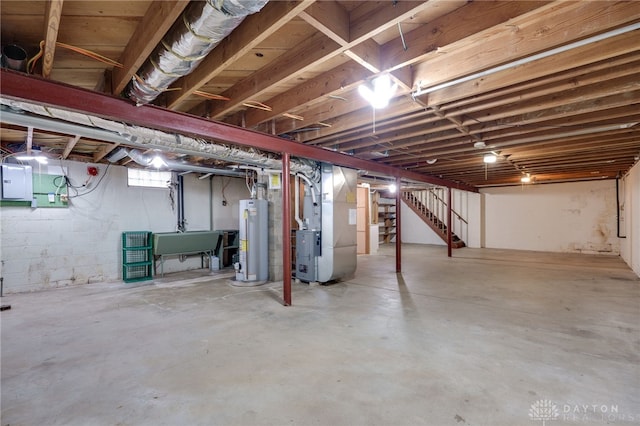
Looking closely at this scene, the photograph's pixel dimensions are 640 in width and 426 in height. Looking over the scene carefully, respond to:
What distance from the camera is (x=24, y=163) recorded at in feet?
15.7

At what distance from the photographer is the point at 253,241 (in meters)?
5.13

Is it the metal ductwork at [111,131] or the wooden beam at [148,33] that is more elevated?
the wooden beam at [148,33]

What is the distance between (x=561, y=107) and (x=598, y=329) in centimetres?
231

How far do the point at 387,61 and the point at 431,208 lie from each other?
1018 centimetres

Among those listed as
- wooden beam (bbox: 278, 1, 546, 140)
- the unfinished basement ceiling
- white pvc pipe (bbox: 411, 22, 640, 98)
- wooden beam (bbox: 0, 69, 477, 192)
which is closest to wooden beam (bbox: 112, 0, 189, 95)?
the unfinished basement ceiling

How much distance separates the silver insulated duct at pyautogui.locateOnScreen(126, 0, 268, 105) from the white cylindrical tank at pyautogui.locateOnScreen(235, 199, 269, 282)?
2996mm

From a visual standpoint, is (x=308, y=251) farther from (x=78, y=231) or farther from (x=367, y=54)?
(x=78, y=231)

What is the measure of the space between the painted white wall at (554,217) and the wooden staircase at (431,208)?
1.24m

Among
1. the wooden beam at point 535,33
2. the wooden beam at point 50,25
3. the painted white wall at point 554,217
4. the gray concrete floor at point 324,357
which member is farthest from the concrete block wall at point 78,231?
the painted white wall at point 554,217

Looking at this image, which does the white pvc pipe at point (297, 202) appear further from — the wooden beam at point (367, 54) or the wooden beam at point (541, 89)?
the wooden beam at point (367, 54)

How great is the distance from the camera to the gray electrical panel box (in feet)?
16.3

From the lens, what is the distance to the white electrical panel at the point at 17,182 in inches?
177

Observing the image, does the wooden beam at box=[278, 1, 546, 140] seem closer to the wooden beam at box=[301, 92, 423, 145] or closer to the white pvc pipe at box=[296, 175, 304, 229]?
the wooden beam at box=[301, 92, 423, 145]

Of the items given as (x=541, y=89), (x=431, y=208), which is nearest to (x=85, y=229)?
(x=541, y=89)
